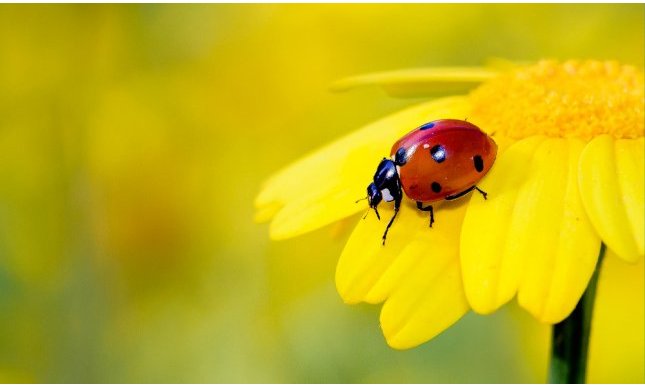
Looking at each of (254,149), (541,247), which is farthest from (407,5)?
(541,247)

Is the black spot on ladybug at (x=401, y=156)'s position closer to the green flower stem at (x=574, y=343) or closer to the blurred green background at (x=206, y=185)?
the green flower stem at (x=574, y=343)

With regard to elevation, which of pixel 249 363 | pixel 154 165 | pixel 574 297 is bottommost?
pixel 249 363

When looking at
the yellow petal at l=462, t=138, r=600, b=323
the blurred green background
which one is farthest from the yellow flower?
the blurred green background

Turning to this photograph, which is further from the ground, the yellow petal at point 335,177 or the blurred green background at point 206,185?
the yellow petal at point 335,177

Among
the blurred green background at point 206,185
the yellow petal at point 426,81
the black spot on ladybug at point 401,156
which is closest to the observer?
the black spot on ladybug at point 401,156

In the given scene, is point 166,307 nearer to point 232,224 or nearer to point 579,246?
point 232,224

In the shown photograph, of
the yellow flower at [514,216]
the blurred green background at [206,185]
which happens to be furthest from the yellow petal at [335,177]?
the blurred green background at [206,185]

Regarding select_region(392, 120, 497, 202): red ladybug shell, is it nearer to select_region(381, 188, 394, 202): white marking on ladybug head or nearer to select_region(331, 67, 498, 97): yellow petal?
select_region(381, 188, 394, 202): white marking on ladybug head

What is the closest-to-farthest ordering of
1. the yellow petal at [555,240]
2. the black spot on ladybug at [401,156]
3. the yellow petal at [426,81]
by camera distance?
the yellow petal at [555,240] → the black spot on ladybug at [401,156] → the yellow petal at [426,81]
